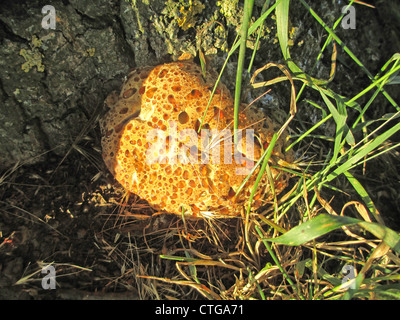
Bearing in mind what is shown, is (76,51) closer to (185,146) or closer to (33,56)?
(33,56)

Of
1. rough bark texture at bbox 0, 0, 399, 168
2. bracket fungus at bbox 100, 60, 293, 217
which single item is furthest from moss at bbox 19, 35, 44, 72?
bracket fungus at bbox 100, 60, 293, 217

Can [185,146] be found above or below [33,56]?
below

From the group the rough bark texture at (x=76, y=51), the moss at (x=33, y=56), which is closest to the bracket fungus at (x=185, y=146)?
the rough bark texture at (x=76, y=51)

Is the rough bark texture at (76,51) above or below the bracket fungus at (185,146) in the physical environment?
above

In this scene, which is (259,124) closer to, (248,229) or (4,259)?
(248,229)

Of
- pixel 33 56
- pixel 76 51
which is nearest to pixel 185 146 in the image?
pixel 76 51

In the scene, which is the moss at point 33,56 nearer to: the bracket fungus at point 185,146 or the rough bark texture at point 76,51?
the rough bark texture at point 76,51

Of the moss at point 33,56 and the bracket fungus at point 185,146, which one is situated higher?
the moss at point 33,56
